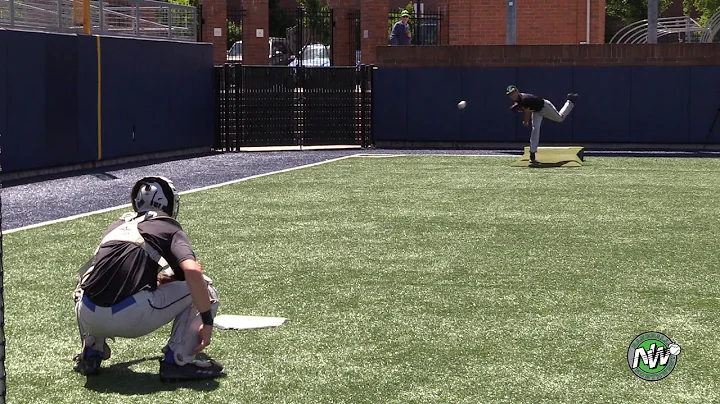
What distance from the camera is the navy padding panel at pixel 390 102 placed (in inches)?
1131

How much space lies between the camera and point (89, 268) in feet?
22.2

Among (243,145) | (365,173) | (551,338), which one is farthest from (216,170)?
(551,338)

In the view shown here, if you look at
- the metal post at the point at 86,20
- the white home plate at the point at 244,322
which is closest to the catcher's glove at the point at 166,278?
the white home plate at the point at 244,322

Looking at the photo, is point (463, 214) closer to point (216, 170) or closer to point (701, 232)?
point (701, 232)

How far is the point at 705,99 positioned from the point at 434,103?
6.99 meters

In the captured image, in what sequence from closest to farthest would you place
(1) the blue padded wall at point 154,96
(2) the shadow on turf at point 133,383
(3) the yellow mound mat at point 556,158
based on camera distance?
(2) the shadow on turf at point 133,383
(1) the blue padded wall at point 154,96
(3) the yellow mound mat at point 556,158

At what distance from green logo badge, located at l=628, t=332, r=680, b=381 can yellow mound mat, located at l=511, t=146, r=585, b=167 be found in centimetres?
1535

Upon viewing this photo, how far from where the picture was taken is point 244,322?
8.41 metres

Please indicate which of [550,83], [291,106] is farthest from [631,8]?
[291,106]

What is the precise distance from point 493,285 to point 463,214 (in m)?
5.20

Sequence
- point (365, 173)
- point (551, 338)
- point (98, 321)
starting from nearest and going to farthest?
point (98, 321) < point (551, 338) < point (365, 173)

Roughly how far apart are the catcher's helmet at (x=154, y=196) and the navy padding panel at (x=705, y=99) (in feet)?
75.2

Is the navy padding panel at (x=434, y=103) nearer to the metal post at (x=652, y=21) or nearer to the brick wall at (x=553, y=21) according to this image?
the metal post at (x=652, y=21)

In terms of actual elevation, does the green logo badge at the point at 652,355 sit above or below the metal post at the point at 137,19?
below
